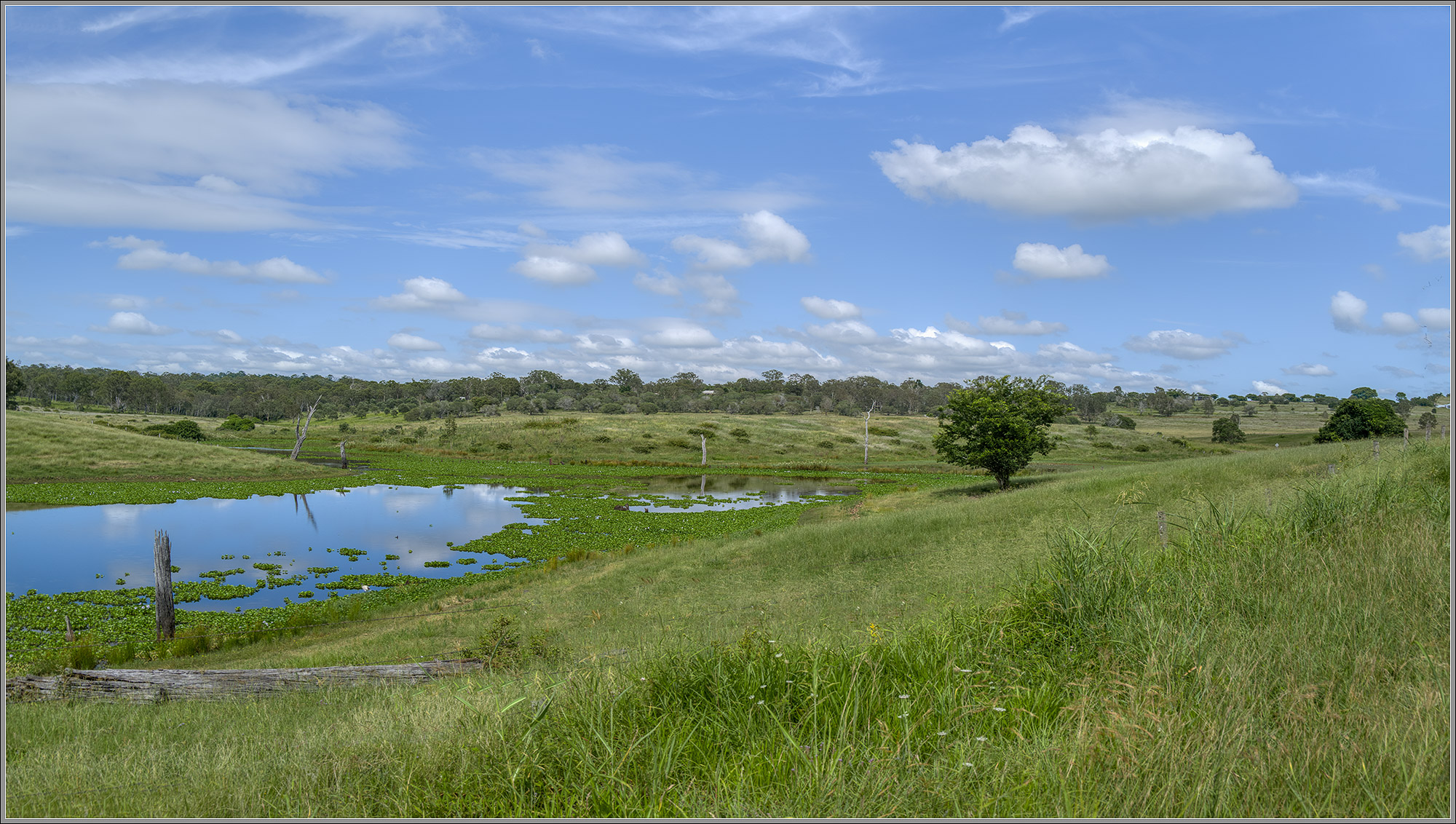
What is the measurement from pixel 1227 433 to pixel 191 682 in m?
99.3

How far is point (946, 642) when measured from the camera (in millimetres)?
5930

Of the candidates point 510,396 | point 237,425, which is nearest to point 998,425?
point 237,425

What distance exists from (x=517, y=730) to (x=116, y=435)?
216 feet

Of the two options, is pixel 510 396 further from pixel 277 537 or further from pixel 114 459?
pixel 277 537

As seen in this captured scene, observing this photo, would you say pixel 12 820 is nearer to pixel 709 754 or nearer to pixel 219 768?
pixel 219 768

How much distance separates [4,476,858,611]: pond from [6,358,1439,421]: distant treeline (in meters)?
86.6

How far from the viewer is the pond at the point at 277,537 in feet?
71.5

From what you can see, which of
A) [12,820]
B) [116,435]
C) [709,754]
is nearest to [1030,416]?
[709,754]

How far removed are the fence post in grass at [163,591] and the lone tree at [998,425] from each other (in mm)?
29256

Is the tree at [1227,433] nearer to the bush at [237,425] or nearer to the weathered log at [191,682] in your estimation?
the weathered log at [191,682]

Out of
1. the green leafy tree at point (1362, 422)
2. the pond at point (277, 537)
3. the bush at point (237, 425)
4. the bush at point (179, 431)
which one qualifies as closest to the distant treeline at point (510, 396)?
the bush at point (237, 425)

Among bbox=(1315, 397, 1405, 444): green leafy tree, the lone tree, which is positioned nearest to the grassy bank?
the lone tree

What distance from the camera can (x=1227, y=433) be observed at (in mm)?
84250

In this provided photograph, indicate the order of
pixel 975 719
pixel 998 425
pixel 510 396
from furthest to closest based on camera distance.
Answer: pixel 510 396 < pixel 998 425 < pixel 975 719
